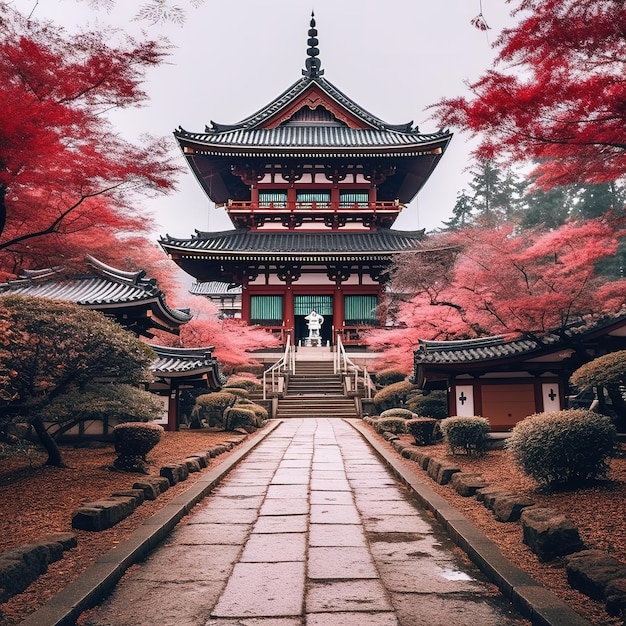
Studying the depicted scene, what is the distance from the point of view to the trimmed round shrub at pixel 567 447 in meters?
5.82

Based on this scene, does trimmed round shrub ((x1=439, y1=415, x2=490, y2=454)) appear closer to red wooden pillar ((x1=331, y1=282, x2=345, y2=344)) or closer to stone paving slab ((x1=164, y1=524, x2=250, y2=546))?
stone paving slab ((x1=164, y1=524, x2=250, y2=546))

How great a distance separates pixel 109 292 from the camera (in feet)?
39.1

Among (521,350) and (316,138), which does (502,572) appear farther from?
(316,138)

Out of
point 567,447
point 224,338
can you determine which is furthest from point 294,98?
point 567,447

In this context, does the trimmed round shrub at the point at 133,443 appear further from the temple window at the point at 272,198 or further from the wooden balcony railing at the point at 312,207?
the temple window at the point at 272,198

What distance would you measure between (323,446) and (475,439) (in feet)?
10.9

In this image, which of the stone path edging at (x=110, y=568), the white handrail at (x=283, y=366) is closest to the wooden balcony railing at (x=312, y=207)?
the white handrail at (x=283, y=366)

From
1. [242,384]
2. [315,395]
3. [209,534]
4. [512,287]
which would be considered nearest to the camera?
[209,534]

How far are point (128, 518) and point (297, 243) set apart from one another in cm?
2022

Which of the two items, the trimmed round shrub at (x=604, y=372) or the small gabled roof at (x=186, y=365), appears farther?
the small gabled roof at (x=186, y=365)

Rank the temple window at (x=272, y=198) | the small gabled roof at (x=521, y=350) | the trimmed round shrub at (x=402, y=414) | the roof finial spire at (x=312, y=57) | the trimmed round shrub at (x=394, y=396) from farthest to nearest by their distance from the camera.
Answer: the roof finial spire at (x=312, y=57) < the temple window at (x=272, y=198) < the trimmed round shrub at (x=394, y=396) < the trimmed round shrub at (x=402, y=414) < the small gabled roof at (x=521, y=350)

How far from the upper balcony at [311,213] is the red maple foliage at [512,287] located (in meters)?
6.21

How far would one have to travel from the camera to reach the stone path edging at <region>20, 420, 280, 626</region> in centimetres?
315

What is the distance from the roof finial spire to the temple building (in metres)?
2.93
